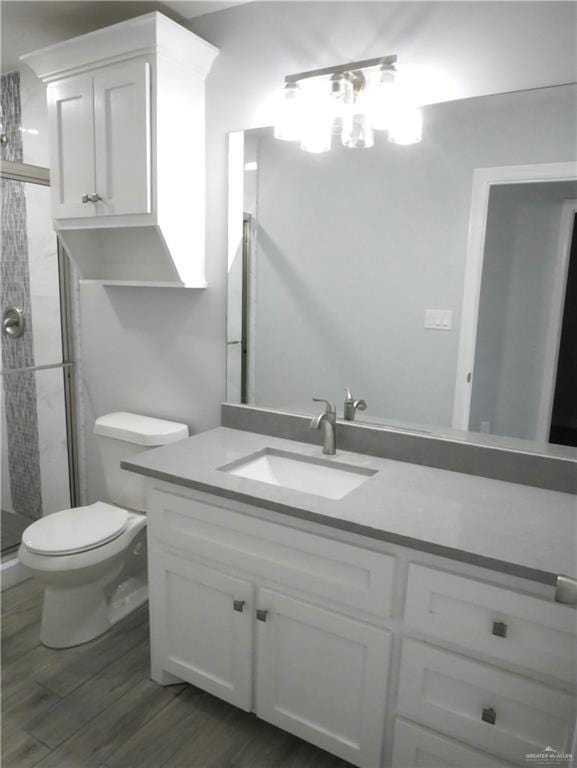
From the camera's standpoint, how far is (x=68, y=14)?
80.0 inches

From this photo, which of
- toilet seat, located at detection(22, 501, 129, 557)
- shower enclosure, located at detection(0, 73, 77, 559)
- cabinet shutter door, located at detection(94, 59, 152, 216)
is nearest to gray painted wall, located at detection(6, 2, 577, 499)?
shower enclosure, located at detection(0, 73, 77, 559)

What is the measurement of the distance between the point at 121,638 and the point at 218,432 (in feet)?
2.95

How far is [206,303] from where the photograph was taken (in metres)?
2.17

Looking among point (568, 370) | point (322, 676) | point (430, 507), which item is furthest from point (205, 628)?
point (568, 370)

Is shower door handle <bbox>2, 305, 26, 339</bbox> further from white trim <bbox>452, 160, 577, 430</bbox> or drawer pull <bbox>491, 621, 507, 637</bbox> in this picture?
drawer pull <bbox>491, 621, 507, 637</bbox>

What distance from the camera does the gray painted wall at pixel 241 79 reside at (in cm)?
150

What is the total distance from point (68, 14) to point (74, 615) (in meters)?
2.29

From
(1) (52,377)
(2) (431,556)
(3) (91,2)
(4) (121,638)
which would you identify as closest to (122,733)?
(4) (121,638)

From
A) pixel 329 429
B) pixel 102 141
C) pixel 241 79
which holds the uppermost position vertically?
pixel 241 79

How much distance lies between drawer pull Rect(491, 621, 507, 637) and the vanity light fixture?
140 centimetres

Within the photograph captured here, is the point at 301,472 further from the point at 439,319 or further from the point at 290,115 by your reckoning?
the point at 290,115

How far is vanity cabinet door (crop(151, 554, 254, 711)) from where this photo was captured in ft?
5.13

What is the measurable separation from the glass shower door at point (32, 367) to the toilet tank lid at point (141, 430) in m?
0.55

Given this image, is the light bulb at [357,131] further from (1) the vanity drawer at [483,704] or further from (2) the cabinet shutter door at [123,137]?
(1) the vanity drawer at [483,704]
